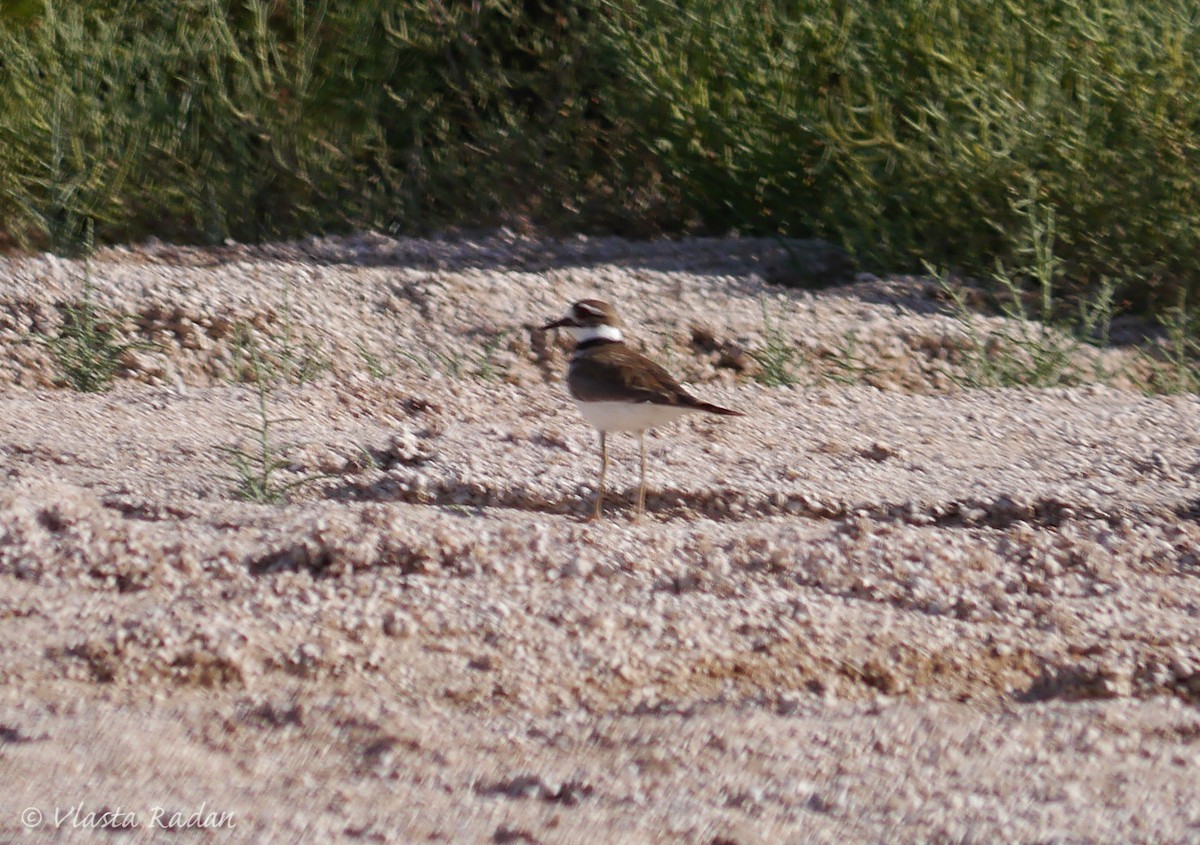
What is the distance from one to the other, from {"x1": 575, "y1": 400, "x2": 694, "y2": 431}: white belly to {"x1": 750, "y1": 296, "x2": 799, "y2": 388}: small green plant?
154cm

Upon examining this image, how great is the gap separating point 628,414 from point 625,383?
0.08m

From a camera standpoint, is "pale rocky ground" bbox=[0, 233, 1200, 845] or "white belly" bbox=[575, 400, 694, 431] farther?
"white belly" bbox=[575, 400, 694, 431]

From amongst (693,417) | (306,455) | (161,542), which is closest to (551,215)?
(693,417)

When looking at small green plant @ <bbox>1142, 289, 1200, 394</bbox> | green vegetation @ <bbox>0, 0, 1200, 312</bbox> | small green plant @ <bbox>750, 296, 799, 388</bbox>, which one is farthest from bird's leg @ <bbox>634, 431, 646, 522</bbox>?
green vegetation @ <bbox>0, 0, 1200, 312</bbox>

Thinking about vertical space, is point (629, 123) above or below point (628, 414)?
above

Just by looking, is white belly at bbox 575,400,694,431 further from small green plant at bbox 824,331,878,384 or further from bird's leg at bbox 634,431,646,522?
small green plant at bbox 824,331,878,384

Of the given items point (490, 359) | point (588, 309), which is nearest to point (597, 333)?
point (588, 309)

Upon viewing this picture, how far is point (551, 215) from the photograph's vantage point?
9.21 metres

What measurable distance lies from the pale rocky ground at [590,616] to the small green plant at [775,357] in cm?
25

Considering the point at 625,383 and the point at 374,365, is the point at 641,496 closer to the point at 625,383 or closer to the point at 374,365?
the point at 625,383

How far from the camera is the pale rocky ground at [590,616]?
103 inches

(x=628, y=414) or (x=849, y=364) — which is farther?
(x=849, y=364)

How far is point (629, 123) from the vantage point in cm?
873

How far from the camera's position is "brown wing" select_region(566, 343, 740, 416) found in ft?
13.8
